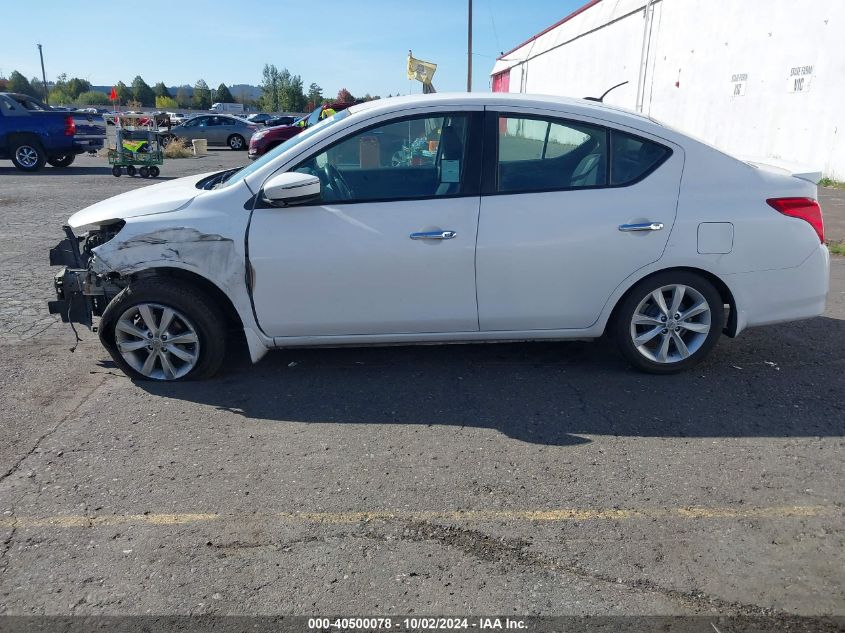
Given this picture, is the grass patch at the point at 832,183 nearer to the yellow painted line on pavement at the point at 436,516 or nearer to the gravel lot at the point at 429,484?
the gravel lot at the point at 429,484

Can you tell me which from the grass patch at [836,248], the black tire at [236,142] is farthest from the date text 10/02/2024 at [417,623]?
the black tire at [236,142]

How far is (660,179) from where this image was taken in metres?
4.33

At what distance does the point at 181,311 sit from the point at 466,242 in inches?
72.3

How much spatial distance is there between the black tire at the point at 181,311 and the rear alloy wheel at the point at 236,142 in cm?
A: 3116

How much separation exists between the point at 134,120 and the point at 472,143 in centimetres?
3497

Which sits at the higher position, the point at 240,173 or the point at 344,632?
the point at 240,173

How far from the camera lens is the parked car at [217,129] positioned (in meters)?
33.5

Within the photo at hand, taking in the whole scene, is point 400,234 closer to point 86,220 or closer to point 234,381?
point 234,381

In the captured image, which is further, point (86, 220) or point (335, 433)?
point (86, 220)

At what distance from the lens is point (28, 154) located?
1942 cm

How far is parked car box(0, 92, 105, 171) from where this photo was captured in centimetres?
1864

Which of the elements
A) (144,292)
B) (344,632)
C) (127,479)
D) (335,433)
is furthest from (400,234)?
(344,632)

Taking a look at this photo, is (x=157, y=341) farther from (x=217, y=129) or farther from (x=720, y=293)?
(x=217, y=129)

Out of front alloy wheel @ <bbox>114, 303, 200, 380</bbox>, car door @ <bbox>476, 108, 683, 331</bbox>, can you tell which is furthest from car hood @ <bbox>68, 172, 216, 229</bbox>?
car door @ <bbox>476, 108, 683, 331</bbox>
